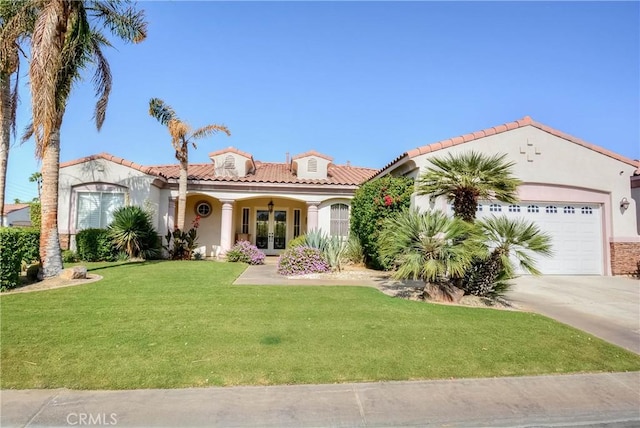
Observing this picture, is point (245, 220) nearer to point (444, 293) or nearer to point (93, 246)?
point (93, 246)

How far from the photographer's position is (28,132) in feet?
48.4

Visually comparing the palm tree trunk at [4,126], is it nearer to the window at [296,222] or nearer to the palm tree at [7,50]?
the palm tree at [7,50]

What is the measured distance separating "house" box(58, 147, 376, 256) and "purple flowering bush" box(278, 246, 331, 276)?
5.89m

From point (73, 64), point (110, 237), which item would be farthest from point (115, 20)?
point (110, 237)

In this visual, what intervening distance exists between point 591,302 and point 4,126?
60.5 feet

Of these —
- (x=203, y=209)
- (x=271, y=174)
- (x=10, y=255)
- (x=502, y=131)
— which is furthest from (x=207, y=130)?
(x=502, y=131)

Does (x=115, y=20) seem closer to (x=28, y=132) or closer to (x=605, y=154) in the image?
(x=28, y=132)

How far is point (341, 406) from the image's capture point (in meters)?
3.43

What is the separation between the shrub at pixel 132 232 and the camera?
557 inches

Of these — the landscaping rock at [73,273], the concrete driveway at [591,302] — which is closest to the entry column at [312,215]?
the concrete driveway at [591,302]

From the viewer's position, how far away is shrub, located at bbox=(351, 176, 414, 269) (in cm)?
1177

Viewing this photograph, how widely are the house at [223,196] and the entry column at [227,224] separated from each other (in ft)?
0.17

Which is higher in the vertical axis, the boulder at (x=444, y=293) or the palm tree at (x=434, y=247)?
the palm tree at (x=434, y=247)

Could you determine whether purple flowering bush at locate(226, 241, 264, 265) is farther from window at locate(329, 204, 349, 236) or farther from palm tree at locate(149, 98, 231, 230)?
window at locate(329, 204, 349, 236)
